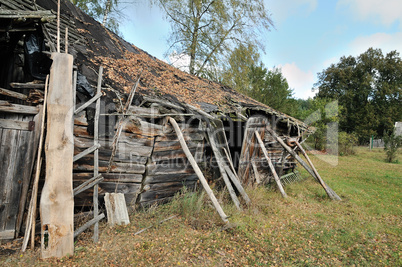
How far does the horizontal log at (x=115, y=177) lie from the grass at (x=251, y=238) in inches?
29.6

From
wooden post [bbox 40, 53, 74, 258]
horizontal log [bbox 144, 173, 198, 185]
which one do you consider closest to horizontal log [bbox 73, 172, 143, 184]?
horizontal log [bbox 144, 173, 198, 185]

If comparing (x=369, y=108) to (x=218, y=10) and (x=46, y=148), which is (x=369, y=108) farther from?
(x=46, y=148)

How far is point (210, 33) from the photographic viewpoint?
647 inches

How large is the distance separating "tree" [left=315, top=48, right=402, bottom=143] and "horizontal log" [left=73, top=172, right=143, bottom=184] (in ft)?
107

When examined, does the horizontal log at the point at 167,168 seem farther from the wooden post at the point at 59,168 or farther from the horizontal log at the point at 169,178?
the wooden post at the point at 59,168

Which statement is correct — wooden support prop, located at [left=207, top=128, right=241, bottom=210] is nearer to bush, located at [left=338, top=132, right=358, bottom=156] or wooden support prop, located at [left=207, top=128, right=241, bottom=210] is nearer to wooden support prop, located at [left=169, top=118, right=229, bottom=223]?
wooden support prop, located at [left=169, top=118, right=229, bottom=223]

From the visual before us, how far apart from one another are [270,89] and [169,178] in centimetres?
1941

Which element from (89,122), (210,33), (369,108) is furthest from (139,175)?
(369,108)

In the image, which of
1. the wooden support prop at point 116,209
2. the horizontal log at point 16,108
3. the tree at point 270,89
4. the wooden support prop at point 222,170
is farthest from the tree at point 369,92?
the horizontal log at point 16,108

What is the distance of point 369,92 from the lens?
33.0 metres

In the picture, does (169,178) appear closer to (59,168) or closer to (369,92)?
(59,168)

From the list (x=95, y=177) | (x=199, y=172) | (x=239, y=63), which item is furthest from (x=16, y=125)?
(x=239, y=63)

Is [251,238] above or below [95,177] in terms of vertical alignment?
below

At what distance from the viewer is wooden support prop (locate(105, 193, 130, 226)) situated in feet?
14.4
